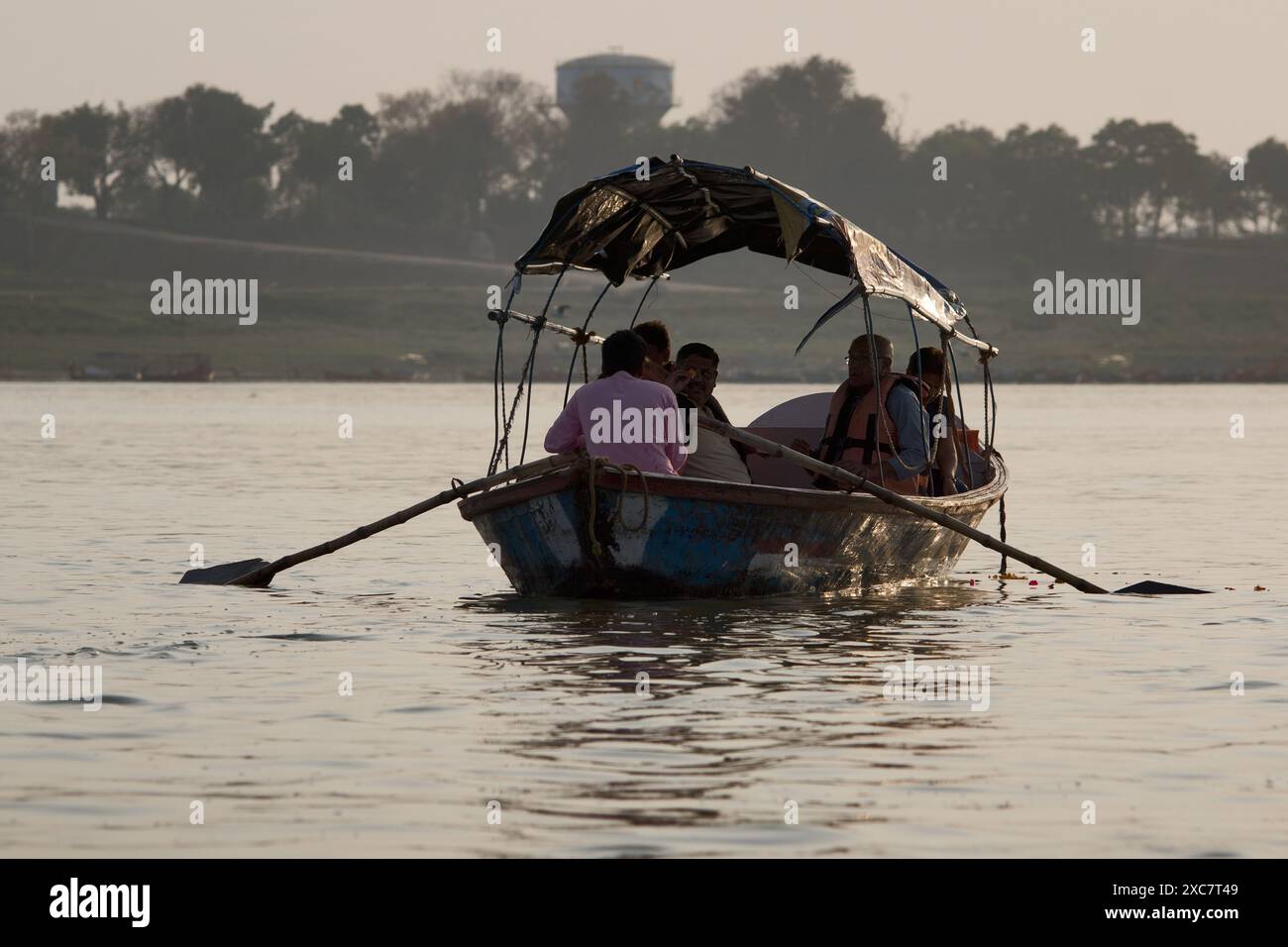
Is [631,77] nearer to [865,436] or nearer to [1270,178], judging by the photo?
[1270,178]

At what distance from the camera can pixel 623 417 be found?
1277cm

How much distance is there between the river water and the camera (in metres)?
7.36

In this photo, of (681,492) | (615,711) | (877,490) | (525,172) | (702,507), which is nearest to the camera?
(615,711)

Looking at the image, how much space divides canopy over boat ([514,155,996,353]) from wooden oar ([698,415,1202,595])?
2.70ft

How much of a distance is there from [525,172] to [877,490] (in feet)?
361

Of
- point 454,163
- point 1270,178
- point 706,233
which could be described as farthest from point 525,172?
point 706,233

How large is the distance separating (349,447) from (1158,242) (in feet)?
281

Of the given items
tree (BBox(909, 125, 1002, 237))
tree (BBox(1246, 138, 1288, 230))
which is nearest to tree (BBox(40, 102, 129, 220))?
tree (BBox(909, 125, 1002, 237))

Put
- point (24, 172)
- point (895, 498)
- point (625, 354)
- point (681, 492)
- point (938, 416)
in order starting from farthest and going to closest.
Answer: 1. point (24, 172)
2. point (938, 416)
3. point (895, 498)
4. point (681, 492)
5. point (625, 354)

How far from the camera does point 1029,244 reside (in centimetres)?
10856

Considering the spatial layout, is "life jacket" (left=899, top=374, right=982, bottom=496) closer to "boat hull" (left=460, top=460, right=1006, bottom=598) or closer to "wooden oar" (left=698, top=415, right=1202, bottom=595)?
"wooden oar" (left=698, top=415, right=1202, bottom=595)

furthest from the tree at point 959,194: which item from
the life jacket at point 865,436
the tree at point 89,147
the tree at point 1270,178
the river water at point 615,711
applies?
the life jacket at point 865,436
